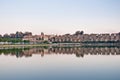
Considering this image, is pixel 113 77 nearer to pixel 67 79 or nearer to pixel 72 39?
pixel 67 79

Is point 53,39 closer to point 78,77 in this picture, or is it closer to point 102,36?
point 102,36

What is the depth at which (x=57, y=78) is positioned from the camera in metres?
13.0

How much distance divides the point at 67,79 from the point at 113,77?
245cm

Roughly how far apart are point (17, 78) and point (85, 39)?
9699 centimetres

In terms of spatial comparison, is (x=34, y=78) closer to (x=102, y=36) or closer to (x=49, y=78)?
(x=49, y=78)

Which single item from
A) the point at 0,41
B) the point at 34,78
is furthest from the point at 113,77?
the point at 0,41

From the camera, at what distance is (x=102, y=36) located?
10956 cm

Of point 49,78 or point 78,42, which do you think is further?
point 78,42

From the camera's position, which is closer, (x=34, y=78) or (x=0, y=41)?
Answer: (x=34, y=78)

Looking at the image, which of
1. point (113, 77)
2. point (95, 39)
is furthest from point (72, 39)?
point (113, 77)

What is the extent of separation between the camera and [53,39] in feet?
350

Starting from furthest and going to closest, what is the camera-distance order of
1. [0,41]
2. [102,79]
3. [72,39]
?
[72,39] < [0,41] < [102,79]

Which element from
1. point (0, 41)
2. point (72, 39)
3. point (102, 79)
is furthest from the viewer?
point (72, 39)

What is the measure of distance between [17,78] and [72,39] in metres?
92.1
